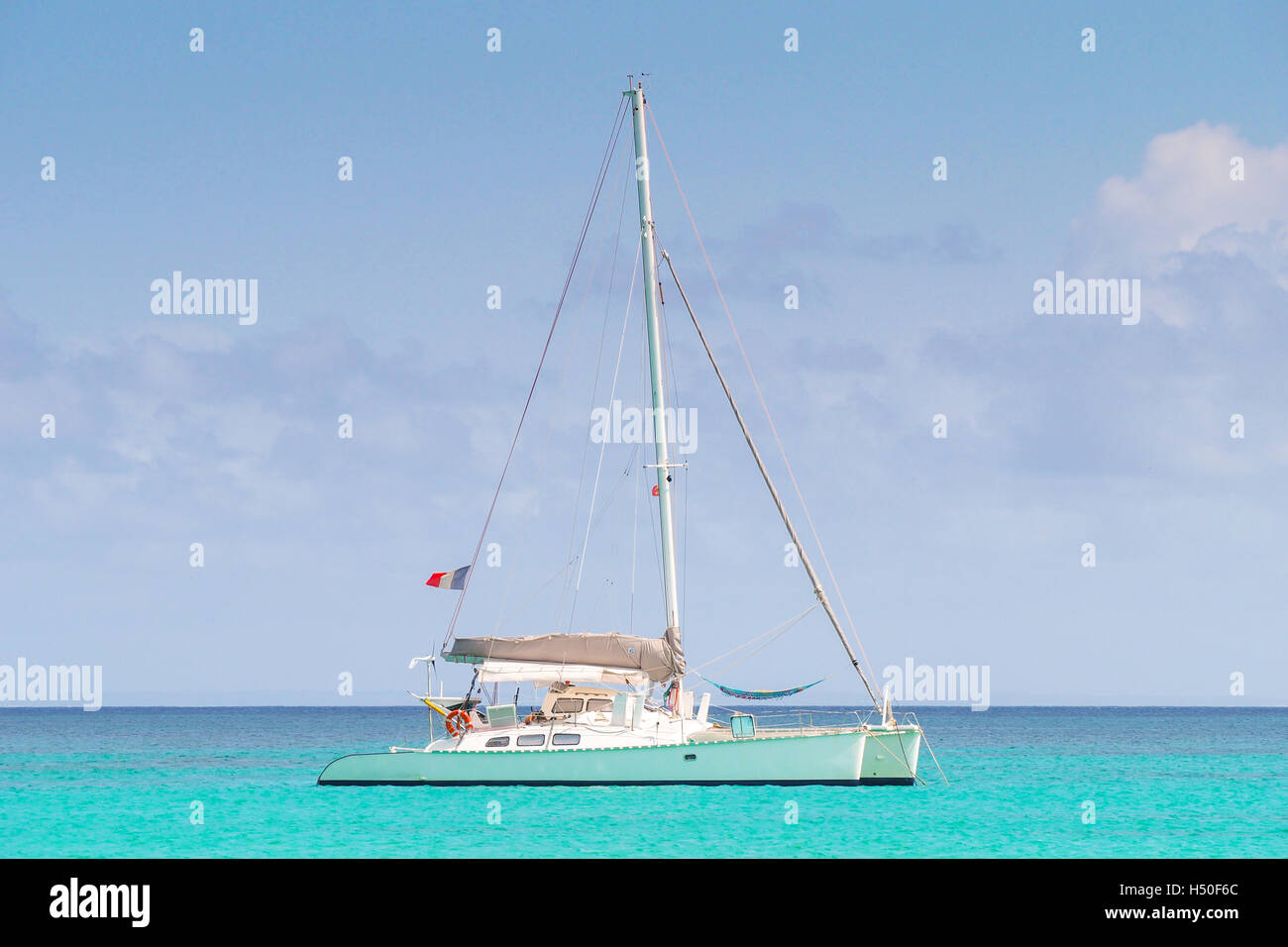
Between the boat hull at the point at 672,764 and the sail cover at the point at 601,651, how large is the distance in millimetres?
2449

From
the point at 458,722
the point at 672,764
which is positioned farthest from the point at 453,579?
the point at 672,764

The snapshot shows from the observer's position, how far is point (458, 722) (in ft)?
119

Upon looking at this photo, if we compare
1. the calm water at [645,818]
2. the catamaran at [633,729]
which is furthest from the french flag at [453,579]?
the calm water at [645,818]

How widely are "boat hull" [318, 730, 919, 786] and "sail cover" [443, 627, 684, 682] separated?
2.45 meters

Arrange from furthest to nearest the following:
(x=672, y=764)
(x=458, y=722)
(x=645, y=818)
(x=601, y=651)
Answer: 1. (x=458, y=722)
2. (x=601, y=651)
3. (x=672, y=764)
4. (x=645, y=818)

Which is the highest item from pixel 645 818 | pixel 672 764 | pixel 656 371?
pixel 656 371

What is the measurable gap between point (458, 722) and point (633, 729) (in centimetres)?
512

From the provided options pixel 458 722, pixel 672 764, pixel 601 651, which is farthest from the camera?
pixel 458 722

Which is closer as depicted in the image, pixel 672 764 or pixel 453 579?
pixel 672 764

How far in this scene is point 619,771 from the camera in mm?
33594

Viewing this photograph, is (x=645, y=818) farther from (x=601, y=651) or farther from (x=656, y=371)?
(x=656, y=371)

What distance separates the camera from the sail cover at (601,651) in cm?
3503
